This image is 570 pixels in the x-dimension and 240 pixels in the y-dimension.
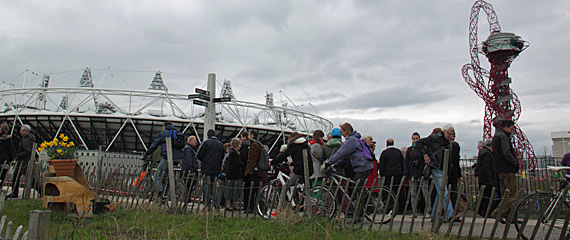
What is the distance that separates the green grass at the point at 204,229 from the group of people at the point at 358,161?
0.41m

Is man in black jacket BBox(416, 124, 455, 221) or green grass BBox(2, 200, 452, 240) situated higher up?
man in black jacket BBox(416, 124, 455, 221)

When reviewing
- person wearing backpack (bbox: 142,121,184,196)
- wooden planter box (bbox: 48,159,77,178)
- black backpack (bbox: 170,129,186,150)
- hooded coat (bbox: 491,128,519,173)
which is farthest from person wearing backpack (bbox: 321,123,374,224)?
wooden planter box (bbox: 48,159,77,178)

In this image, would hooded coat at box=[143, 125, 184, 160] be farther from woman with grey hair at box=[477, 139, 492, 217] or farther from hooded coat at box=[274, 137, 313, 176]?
woman with grey hair at box=[477, 139, 492, 217]

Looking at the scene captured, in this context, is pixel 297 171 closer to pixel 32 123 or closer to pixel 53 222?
pixel 53 222

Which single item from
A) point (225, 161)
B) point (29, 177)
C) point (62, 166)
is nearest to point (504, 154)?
point (225, 161)

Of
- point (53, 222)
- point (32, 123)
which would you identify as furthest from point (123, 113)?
point (53, 222)

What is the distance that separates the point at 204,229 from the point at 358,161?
2549 millimetres

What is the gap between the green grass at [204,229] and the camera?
4492 mm

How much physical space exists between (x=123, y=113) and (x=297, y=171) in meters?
33.4

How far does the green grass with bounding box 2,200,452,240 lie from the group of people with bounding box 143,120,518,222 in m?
0.41

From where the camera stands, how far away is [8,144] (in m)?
8.24

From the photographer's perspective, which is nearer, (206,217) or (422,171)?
(206,217)

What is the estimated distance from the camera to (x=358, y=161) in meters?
6.00

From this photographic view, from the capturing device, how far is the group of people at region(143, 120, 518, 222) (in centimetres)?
576
